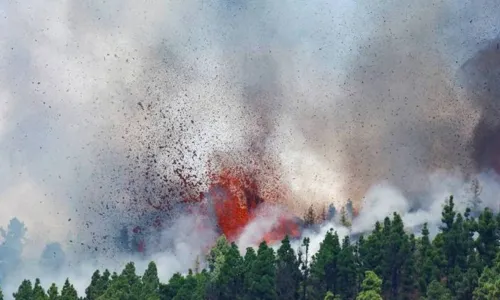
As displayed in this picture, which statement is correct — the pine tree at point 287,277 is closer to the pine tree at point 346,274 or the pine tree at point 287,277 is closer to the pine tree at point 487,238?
the pine tree at point 346,274

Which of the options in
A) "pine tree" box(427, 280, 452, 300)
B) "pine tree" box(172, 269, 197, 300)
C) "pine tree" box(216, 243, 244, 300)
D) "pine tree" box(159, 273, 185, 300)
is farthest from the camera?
"pine tree" box(159, 273, 185, 300)

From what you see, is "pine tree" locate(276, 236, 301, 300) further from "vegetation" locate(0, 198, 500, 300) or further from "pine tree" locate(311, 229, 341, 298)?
"pine tree" locate(311, 229, 341, 298)

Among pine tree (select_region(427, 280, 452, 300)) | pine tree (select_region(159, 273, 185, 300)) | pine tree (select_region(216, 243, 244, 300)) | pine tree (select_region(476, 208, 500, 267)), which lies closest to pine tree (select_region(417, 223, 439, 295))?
pine tree (select_region(476, 208, 500, 267))

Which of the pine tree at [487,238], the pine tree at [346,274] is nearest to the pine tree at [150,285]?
the pine tree at [346,274]

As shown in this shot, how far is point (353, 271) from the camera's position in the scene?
137125 mm

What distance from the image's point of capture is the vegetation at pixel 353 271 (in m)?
134

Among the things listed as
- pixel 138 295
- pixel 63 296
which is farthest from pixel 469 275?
pixel 63 296

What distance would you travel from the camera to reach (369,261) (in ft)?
452

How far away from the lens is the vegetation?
133875 millimetres

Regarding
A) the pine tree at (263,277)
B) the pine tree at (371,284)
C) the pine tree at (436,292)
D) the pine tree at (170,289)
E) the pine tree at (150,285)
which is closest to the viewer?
the pine tree at (436,292)

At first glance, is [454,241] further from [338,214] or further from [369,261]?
[338,214]

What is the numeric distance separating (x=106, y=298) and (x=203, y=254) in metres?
63.7

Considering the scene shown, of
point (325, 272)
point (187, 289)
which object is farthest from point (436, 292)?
point (187, 289)

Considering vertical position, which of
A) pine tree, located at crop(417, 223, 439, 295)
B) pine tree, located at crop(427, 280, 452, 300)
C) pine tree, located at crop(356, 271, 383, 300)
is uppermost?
pine tree, located at crop(417, 223, 439, 295)
